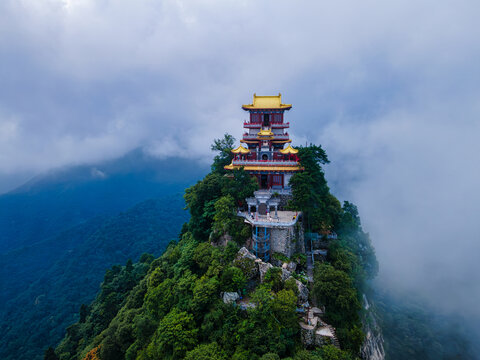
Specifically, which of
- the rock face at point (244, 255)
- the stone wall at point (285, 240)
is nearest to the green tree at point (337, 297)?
the stone wall at point (285, 240)

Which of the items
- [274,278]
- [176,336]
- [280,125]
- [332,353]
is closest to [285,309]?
[274,278]

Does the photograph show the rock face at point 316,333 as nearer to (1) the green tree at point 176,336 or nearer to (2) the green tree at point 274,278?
(2) the green tree at point 274,278

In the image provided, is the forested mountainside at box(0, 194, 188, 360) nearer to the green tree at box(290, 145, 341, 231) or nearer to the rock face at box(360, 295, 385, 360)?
the green tree at box(290, 145, 341, 231)

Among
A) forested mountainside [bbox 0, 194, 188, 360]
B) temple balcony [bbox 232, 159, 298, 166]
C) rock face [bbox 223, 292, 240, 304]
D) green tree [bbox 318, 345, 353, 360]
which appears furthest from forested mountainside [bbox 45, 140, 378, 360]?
forested mountainside [bbox 0, 194, 188, 360]

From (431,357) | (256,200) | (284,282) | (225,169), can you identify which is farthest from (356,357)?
(225,169)

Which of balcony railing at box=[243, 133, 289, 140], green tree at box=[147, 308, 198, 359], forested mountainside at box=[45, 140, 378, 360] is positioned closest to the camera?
forested mountainside at box=[45, 140, 378, 360]

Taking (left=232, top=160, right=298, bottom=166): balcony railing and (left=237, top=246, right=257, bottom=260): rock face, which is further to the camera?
(left=232, top=160, right=298, bottom=166): balcony railing
